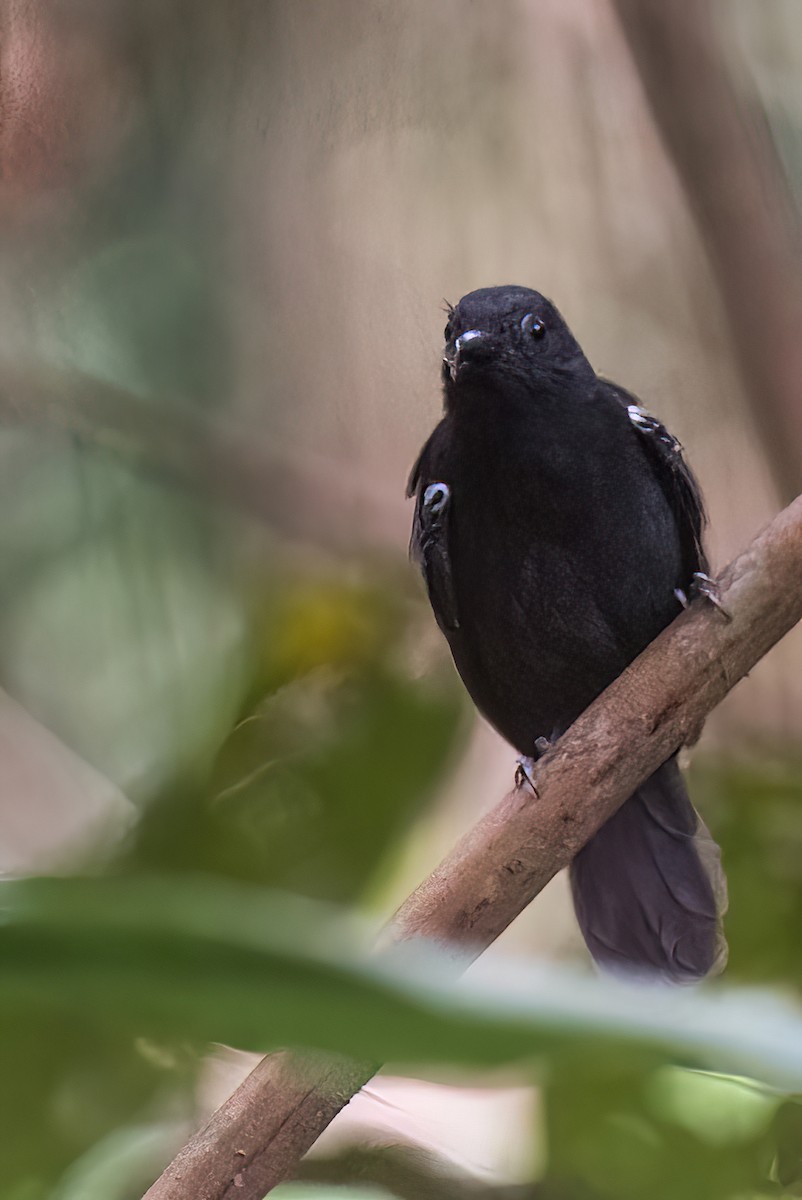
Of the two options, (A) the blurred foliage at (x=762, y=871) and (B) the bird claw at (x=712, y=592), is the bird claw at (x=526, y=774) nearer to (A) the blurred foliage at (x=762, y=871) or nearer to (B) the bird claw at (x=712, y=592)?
(B) the bird claw at (x=712, y=592)

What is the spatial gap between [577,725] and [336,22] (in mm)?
1264

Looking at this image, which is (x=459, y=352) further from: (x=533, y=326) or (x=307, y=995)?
(x=307, y=995)

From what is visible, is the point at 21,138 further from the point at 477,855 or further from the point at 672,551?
the point at 477,855

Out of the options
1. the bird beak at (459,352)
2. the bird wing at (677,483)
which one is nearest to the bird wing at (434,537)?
the bird beak at (459,352)

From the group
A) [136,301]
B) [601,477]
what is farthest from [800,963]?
[136,301]

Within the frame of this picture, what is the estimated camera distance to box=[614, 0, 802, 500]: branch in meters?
1.74

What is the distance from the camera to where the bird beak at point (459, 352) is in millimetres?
1310

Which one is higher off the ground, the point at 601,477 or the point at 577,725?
the point at 601,477

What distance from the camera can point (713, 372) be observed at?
1.80m

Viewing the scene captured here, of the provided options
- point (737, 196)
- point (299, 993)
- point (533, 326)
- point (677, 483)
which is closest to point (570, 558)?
point (677, 483)

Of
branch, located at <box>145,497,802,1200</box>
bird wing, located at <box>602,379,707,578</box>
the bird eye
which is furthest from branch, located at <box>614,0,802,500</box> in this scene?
branch, located at <box>145,497,802,1200</box>

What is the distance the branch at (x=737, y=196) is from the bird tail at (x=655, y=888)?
560mm

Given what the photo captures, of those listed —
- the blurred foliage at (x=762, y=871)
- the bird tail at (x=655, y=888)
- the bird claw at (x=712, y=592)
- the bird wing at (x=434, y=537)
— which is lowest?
the blurred foliage at (x=762, y=871)

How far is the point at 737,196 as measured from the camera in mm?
1761
